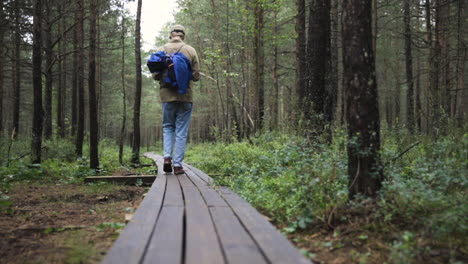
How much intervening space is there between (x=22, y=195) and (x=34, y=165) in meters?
2.52

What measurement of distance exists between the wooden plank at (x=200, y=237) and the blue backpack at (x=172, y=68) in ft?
8.65

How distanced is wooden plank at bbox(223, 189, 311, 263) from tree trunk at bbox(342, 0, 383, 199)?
107cm

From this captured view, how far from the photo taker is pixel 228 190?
15.1ft

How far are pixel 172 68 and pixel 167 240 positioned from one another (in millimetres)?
3986

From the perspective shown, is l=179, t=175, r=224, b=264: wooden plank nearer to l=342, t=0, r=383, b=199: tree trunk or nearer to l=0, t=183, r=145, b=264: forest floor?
l=0, t=183, r=145, b=264: forest floor

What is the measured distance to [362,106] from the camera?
3.11m

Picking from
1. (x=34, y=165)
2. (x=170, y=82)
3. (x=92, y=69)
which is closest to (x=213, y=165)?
(x=170, y=82)

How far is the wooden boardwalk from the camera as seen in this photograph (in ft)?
6.64

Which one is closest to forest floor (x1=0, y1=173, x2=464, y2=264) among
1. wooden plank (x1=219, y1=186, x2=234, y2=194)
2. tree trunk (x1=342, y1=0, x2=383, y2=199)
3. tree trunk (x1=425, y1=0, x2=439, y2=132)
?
tree trunk (x1=342, y1=0, x2=383, y2=199)

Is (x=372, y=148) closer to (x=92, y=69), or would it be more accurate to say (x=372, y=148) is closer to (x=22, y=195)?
(x=22, y=195)

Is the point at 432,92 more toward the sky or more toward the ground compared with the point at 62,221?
more toward the sky

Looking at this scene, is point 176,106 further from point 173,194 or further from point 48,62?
point 48,62

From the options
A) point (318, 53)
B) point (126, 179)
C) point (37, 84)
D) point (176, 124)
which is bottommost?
point (126, 179)

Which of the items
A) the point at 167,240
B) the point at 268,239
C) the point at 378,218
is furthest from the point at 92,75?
the point at 378,218
